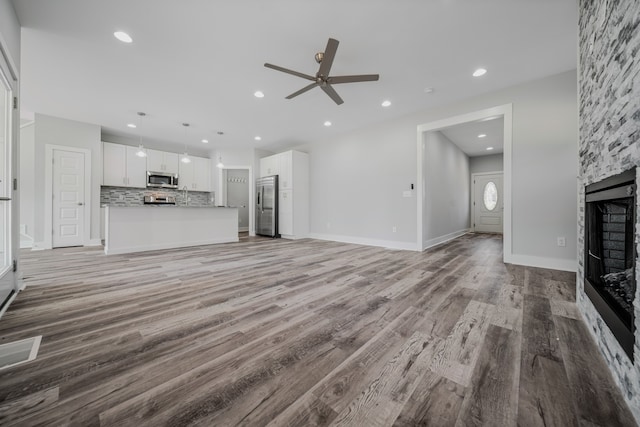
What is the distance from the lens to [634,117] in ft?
3.31

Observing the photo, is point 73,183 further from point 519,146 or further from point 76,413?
point 519,146

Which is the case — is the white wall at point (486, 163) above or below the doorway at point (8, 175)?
above

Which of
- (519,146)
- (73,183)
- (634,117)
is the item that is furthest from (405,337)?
(73,183)

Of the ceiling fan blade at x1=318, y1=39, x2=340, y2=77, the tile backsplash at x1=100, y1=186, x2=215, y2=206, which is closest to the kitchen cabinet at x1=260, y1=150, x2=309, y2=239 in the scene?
the tile backsplash at x1=100, y1=186, x2=215, y2=206

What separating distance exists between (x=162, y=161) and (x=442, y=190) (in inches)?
285

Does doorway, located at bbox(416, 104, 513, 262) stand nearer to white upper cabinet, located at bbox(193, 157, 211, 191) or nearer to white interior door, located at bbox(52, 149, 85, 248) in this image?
white upper cabinet, located at bbox(193, 157, 211, 191)

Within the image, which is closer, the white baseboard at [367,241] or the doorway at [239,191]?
the white baseboard at [367,241]

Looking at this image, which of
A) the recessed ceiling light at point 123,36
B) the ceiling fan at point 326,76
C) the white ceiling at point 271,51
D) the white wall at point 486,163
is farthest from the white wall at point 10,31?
the white wall at point 486,163

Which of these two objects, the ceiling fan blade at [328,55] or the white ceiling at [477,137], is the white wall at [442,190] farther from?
the ceiling fan blade at [328,55]

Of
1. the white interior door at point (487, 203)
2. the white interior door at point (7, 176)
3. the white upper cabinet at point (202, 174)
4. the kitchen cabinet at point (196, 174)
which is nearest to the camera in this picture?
the white interior door at point (7, 176)

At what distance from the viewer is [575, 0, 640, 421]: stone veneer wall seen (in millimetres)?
1000

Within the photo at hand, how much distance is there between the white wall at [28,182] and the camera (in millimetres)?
4625

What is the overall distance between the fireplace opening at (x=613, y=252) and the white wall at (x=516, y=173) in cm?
182

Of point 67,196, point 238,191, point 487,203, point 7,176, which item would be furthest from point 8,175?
point 487,203
